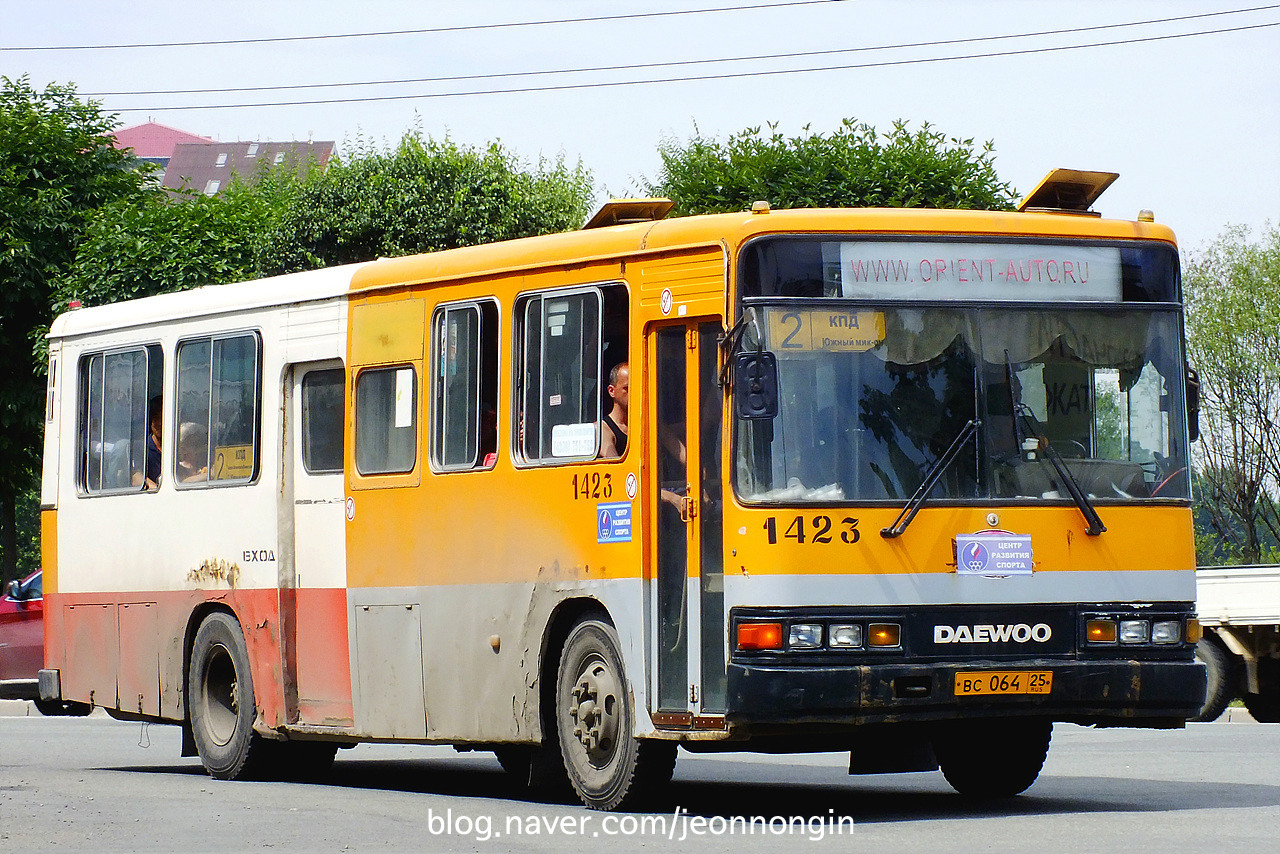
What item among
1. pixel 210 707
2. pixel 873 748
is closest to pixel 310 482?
pixel 210 707

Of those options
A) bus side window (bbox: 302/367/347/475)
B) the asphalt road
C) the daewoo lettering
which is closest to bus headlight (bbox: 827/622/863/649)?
the daewoo lettering

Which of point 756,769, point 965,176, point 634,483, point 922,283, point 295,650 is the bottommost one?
point 756,769

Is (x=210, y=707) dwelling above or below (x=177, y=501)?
below

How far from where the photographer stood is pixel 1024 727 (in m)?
11.7

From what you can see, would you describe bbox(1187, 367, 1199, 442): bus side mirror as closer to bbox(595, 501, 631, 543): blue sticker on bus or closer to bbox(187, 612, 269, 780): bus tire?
bbox(595, 501, 631, 543): blue sticker on bus

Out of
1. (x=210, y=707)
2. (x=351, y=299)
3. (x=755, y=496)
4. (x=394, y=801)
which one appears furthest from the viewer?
(x=210, y=707)

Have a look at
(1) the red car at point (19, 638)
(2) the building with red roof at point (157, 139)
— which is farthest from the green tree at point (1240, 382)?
(2) the building with red roof at point (157, 139)

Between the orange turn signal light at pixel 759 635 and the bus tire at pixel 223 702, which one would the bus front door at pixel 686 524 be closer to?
Result: the orange turn signal light at pixel 759 635

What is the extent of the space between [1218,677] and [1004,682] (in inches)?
540

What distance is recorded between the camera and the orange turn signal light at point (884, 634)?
34.4ft

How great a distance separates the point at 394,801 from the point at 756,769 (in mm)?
3907

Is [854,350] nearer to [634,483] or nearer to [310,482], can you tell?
[634,483]

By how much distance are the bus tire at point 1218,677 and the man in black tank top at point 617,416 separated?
44.4 ft

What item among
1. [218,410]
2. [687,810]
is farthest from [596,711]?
[218,410]
